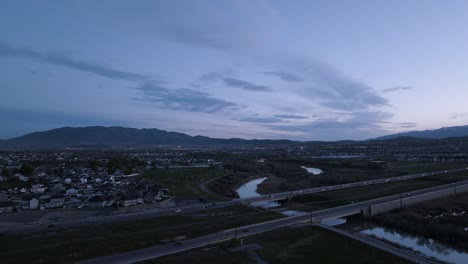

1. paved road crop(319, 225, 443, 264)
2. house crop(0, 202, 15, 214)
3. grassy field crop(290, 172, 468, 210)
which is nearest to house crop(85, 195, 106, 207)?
house crop(0, 202, 15, 214)

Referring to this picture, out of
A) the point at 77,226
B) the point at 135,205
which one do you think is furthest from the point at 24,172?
the point at 77,226

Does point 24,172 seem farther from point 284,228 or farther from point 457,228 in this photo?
point 457,228

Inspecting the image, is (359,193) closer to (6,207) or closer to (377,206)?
(377,206)

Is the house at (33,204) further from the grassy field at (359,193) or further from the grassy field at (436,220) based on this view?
the grassy field at (436,220)

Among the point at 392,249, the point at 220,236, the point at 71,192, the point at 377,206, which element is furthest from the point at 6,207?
the point at 377,206

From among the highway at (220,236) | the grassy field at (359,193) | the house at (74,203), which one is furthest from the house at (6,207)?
the grassy field at (359,193)
